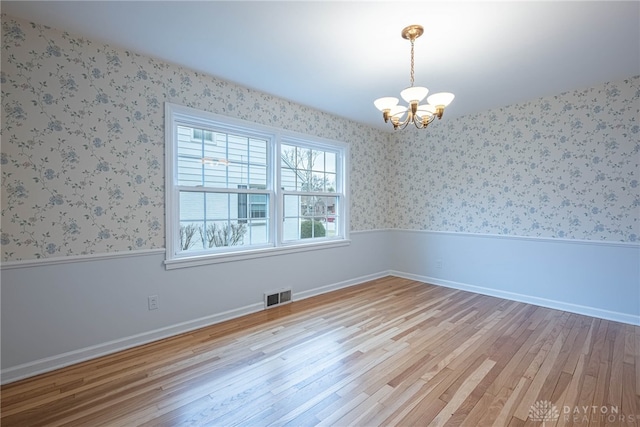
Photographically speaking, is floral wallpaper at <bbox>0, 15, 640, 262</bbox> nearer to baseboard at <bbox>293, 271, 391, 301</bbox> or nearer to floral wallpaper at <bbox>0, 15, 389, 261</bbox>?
floral wallpaper at <bbox>0, 15, 389, 261</bbox>

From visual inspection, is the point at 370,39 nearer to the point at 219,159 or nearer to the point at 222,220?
the point at 219,159

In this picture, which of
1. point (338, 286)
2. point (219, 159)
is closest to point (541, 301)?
point (338, 286)

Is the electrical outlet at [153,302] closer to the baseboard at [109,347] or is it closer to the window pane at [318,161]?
the baseboard at [109,347]

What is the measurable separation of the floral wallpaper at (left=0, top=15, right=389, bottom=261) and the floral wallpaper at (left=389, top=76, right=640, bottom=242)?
3265 mm

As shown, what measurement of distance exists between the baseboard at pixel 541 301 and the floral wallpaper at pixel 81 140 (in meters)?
3.82

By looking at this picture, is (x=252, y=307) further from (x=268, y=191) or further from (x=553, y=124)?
(x=553, y=124)

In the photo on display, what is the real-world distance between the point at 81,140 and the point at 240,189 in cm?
140

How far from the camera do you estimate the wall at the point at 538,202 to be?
3.11 metres

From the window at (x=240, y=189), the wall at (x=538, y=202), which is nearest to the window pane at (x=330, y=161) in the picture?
the window at (x=240, y=189)

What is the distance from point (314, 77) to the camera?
298cm

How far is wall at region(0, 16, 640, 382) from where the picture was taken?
214 cm

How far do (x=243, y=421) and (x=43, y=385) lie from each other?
4.89 feet

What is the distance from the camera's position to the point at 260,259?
11.2 feet

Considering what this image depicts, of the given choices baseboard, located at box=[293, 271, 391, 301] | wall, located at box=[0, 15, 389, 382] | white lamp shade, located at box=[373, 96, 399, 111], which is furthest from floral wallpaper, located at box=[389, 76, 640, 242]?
wall, located at box=[0, 15, 389, 382]
